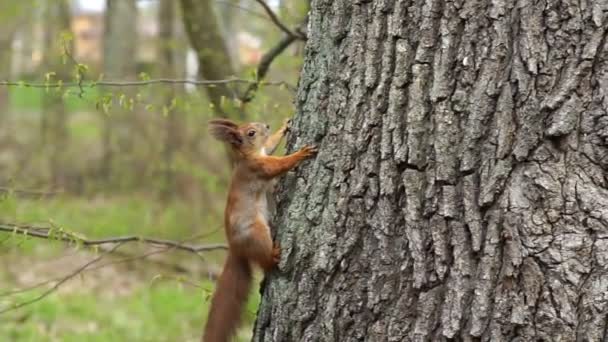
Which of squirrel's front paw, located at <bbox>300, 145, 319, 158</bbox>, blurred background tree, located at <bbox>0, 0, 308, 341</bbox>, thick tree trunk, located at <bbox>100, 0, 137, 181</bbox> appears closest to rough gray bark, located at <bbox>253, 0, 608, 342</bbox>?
squirrel's front paw, located at <bbox>300, 145, 319, 158</bbox>

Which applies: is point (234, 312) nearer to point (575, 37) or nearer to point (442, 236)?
point (442, 236)

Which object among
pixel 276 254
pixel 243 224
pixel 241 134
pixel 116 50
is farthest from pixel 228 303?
pixel 116 50

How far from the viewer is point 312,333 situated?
100 inches

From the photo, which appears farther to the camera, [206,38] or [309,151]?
[206,38]

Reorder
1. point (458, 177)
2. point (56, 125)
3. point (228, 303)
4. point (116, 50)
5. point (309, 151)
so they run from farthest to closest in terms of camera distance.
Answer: point (56, 125) → point (116, 50) → point (228, 303) → point (309, 151) → point (458, 177)

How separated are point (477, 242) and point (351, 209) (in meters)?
0.37

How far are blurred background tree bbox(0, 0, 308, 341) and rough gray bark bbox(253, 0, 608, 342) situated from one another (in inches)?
42.7

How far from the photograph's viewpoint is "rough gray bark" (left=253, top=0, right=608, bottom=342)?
218 centimetres

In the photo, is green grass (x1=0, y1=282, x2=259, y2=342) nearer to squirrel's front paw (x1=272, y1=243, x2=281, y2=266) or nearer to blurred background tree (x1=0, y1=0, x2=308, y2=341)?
blurred background tree (x1=0, y1=0, x2=308, y2=341)

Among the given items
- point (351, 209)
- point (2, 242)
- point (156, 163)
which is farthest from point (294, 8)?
point (156, 163)

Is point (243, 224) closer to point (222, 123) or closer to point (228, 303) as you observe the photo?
point (228, 303)

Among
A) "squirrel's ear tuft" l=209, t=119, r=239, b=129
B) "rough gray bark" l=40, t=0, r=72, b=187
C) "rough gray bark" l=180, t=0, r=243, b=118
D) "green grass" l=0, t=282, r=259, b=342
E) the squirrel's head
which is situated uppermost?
"rough gray bark" l=180, t=0, r=243, b=118

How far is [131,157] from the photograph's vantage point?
38.5 ft

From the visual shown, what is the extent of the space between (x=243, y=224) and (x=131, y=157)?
885 cm
